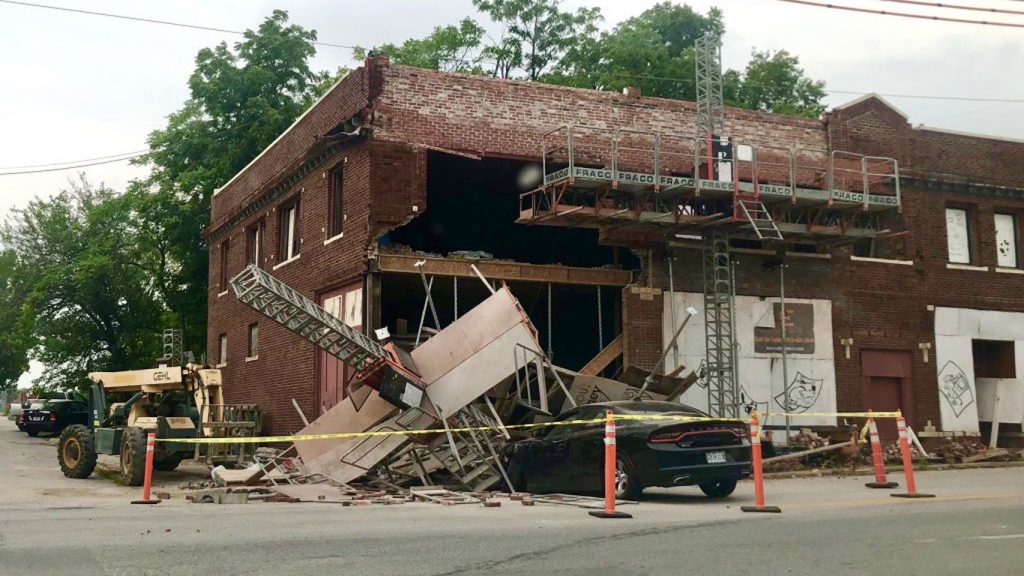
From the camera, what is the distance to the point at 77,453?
20.1 meters

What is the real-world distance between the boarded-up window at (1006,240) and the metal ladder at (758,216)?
8.77 meters

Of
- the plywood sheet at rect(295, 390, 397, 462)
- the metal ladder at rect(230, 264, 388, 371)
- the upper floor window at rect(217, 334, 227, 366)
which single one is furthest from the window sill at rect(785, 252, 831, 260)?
the upper floor window at rect(217, 334, 227, 366)

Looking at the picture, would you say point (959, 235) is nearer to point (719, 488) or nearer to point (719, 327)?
point (719, 327)

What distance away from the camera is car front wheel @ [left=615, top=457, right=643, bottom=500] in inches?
507

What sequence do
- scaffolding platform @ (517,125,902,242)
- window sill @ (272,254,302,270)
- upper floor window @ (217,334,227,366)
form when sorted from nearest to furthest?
scaffolding platform @ (517,125,902,242) → window sill @ (272,254,302,270) → upper floor window @ (217,334,227,366)

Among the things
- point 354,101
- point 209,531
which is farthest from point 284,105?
point 209,531

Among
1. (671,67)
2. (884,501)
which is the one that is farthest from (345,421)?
(671,67)

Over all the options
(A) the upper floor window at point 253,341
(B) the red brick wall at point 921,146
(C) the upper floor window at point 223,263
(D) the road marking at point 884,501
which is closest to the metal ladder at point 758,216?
(B) the red brick wall at point 921,146

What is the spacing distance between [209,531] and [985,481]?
14.1 m

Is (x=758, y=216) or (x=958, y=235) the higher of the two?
(x=958, y=235)

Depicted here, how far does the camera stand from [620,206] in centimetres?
2125

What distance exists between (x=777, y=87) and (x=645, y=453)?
3928 cm

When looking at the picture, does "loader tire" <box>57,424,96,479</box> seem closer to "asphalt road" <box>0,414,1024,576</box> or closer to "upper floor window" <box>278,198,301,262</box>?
"asphalt road" <box>0,414,1024,576</box>

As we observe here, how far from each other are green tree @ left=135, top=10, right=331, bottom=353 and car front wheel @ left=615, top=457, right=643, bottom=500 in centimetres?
2938
